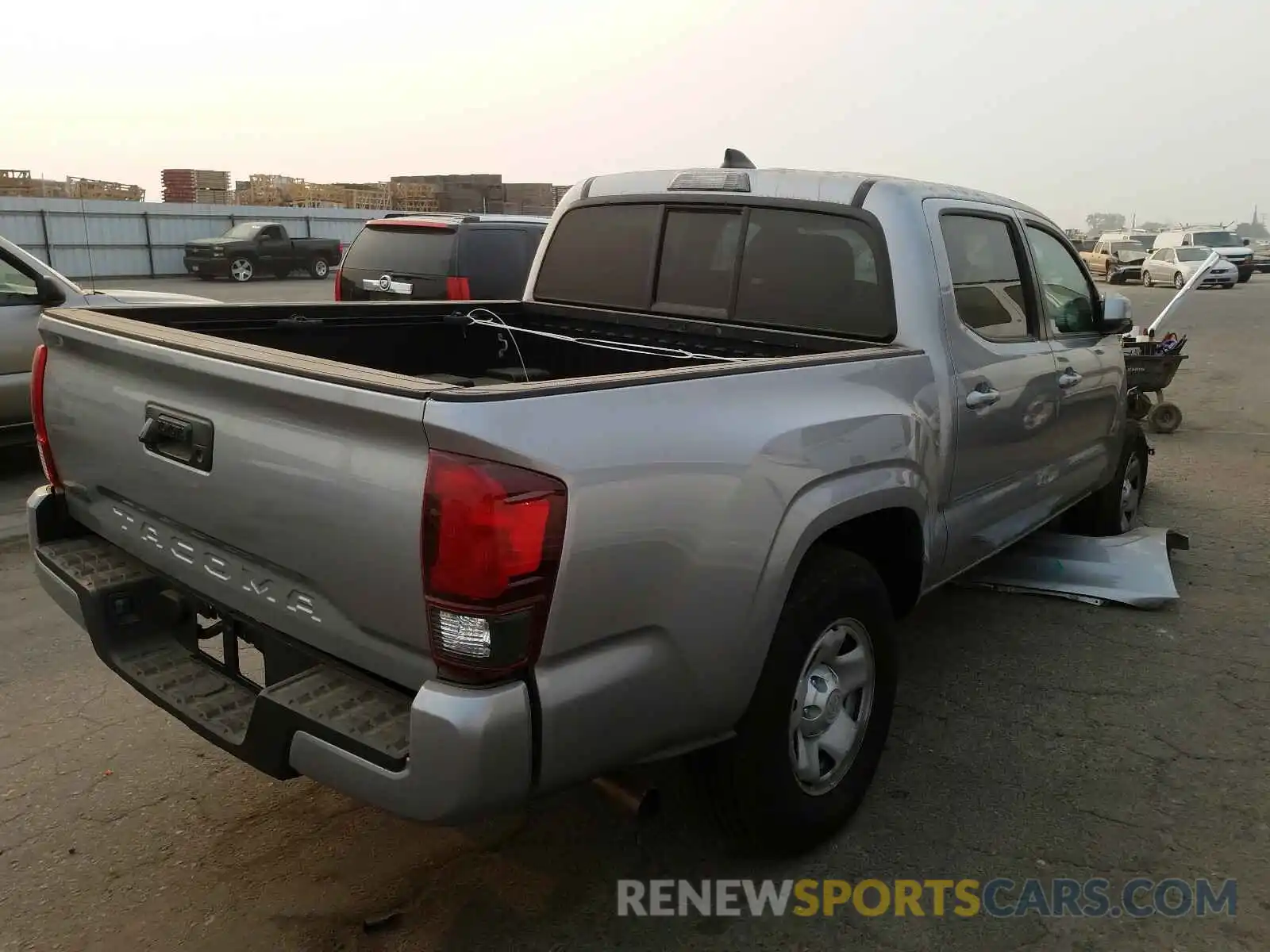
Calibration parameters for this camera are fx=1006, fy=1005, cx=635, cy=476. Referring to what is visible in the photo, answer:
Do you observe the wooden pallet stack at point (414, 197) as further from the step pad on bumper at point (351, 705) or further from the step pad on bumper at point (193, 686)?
the step pad on bumper at point (351, 705)

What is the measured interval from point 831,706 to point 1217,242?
41855 mm

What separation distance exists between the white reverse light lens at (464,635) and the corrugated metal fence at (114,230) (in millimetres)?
28231

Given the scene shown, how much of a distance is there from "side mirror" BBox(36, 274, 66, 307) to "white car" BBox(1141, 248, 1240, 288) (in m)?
32.6

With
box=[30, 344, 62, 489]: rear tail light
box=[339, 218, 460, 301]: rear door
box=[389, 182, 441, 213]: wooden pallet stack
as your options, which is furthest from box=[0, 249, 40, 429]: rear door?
box=[389, 182, 441, 213]: wooden pallet stack

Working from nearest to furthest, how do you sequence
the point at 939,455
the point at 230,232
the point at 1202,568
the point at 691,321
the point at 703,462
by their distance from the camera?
the point at 703,462, the point at 939,455, the point at 691,321, the point at 1202,568, the point at 230,232

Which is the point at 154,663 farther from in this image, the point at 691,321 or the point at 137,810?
the point at 691,321

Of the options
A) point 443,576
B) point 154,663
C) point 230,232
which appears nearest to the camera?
point 443,576

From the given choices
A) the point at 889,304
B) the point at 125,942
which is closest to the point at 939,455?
the point at 889,304

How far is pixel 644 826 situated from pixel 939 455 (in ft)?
5.04

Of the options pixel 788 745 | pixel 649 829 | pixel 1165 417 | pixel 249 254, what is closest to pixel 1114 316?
pixel 788 745

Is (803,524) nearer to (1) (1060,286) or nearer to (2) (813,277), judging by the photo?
(2) (813,277)

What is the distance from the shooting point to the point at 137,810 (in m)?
3.07

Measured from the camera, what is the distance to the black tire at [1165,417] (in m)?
9.25

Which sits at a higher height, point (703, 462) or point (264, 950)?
point (703, 462)
